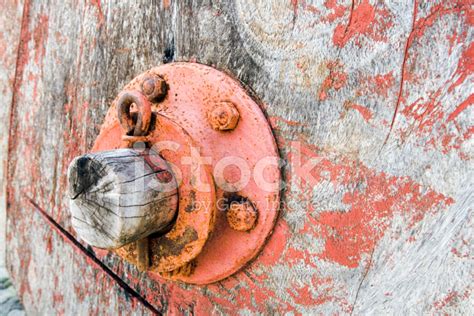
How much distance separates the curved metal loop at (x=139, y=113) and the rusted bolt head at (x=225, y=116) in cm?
10

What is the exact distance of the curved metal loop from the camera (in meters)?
0.61

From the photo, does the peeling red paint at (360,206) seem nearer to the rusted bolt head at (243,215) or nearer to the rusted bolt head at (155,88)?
the rusted bolt head at (243,215)

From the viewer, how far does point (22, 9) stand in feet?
3.48

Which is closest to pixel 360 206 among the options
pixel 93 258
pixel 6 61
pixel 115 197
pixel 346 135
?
pixel 346 135

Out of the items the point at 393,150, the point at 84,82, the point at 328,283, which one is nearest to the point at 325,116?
the point at 393,150

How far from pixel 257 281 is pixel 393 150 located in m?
0.28

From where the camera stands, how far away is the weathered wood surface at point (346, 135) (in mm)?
448

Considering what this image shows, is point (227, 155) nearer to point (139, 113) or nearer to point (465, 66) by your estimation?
point (139, 113)

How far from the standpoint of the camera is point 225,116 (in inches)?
23.4

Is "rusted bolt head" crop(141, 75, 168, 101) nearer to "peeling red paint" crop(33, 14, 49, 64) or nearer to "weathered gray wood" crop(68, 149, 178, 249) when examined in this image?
"weathered gray wood" crop(68, 149, 178, 249)

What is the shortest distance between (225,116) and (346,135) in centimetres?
17

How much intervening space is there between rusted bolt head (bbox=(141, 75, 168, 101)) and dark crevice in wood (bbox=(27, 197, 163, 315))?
390 mm

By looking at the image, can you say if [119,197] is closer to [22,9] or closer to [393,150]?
[393,150]

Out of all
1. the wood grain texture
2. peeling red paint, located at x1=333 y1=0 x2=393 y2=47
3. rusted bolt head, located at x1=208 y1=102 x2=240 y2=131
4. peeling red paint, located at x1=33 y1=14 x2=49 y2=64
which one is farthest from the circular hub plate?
the wood grain texture
